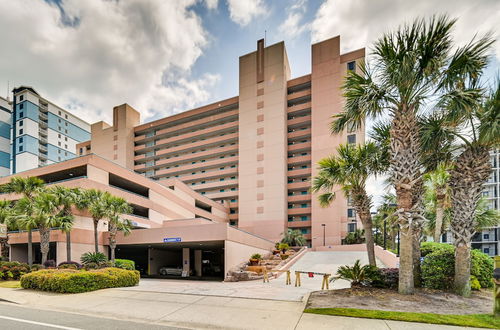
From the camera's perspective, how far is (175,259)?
3909 centimetres

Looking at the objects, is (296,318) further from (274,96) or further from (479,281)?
(274,96)

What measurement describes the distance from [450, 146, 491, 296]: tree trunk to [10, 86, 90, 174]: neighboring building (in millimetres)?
84414

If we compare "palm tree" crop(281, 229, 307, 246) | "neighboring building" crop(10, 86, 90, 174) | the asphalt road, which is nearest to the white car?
"palm tree" crop(281, 229, 307, 246)

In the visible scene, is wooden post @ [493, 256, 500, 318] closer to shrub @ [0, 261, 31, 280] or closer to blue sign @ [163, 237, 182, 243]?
blue sign @ [163, 237, 182, 243]

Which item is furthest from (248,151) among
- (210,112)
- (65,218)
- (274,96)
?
(65,218)

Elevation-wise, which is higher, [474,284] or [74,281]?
[474,284]

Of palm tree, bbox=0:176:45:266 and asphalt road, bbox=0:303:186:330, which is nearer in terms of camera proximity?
asphalt road, bbox=0:303:186:330

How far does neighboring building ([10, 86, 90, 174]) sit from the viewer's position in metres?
70.9

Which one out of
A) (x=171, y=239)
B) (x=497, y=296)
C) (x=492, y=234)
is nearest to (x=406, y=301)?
(x=497, y=296)

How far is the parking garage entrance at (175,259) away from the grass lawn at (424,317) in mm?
20008

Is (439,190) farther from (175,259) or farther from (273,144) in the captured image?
(273,144)

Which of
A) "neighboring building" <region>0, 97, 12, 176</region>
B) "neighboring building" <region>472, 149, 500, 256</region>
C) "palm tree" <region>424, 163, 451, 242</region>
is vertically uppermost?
"neighboring building" <region>0, 97, 12, 176</region>

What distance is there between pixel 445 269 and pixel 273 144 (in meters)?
41.2

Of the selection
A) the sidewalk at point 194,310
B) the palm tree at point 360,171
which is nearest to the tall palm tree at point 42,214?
the sidewalk at point 194,310
